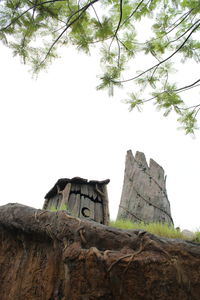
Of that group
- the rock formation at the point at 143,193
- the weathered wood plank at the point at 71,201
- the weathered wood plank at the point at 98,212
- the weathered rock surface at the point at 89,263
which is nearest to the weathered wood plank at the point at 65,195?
the weathered wood plank at the point at 71,201

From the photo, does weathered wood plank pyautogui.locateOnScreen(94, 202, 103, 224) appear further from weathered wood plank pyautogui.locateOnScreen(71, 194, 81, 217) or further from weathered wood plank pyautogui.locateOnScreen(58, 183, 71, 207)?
weathered wood plank pyautogui.locateOnScreen(58, 183, 71, 207)

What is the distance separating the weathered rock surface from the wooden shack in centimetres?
185

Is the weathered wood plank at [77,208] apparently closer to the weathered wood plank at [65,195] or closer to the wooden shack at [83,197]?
the wooden shack at [83,197]

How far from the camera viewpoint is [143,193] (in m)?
5.27

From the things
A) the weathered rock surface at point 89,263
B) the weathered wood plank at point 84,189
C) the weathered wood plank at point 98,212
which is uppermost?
the weathered wood plank at point 84,189

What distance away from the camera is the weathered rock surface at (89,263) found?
5.53 ft

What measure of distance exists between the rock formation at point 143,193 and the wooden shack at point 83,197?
0.77 meters

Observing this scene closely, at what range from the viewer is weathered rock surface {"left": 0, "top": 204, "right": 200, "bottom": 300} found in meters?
1.68

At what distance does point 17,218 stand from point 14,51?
2.05 metres

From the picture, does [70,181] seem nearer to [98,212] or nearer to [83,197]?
[83,197]

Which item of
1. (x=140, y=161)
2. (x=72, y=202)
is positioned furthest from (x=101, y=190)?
(x=140, y=161)

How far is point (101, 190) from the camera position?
4.70 meters

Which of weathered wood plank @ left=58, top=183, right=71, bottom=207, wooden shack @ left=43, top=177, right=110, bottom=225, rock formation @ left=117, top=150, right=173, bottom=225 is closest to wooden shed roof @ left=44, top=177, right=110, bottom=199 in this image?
wooden shack @ left=43, top=177, right=110, bottom=225

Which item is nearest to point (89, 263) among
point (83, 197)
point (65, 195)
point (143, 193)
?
point (65, 195)
